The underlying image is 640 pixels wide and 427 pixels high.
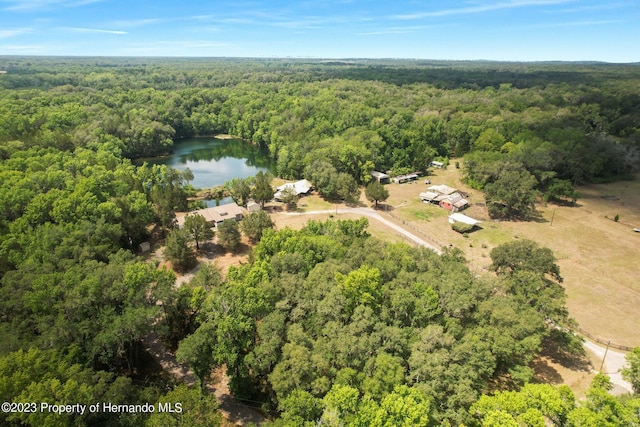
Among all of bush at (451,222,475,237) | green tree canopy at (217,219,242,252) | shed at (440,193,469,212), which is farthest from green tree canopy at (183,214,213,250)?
shed at (440,193,469,212)

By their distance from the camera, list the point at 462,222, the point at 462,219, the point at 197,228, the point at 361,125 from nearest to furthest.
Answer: the point at 197,228 < the point at 462,222 < the point at 462,219 < the point at 361,125

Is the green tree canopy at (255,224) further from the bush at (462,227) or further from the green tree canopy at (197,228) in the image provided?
the bush at (462,227)

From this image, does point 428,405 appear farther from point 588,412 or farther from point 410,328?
point 588,412

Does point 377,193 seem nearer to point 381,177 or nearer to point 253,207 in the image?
point 381,177

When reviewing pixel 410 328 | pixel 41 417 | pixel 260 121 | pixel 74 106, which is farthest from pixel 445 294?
pixel 74 106

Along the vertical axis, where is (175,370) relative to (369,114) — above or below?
below

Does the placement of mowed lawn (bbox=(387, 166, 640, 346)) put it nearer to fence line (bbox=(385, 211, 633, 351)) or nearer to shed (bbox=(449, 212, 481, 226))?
fence line (bbox=(385, 211, 633, 351))

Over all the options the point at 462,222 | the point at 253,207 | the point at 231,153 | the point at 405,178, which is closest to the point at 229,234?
the point at 253,207
